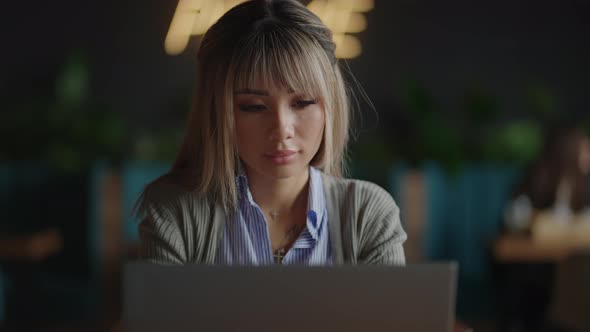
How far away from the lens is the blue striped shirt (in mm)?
1390

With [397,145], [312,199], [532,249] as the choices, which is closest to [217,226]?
[312,199]

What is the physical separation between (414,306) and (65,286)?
4298 millimetres

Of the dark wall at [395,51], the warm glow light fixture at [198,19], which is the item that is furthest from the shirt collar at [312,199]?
the dark wall at [395,51]

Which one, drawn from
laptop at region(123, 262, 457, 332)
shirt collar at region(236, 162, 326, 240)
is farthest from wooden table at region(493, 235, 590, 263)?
laptop at region(123, 262, 457, 332)

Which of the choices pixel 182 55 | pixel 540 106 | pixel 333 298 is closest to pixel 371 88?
pixel 540 106

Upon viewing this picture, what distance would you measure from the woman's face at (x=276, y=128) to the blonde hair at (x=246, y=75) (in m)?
0.02

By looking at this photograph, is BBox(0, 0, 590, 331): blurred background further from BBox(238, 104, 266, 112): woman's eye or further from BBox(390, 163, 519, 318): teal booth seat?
BBox(238, 104, 266, 112): woman's eye

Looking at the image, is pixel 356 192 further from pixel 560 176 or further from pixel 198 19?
pixel 560 176

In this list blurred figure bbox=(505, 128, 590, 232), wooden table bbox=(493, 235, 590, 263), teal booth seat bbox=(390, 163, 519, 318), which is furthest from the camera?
teal booth seat bbox=(390, 163, 519, 318)

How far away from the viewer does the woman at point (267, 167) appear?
1.31 meters

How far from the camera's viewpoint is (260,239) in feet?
4.63

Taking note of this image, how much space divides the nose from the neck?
5.4 inches

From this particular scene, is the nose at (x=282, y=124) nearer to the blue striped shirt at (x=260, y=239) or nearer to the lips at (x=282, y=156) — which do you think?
the lips at (x=282, y=156)

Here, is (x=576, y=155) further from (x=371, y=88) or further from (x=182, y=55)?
(x=182, y=55)
